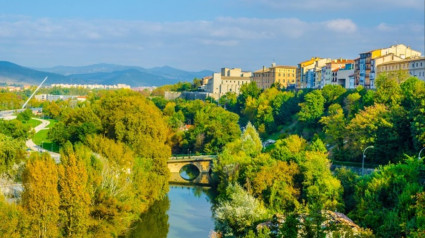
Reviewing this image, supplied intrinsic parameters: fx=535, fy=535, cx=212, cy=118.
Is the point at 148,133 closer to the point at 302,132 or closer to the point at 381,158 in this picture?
the point at 381,158

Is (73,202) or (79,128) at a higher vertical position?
(79,128)

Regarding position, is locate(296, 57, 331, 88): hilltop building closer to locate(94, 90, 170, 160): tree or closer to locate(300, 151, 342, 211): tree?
locate(94, 90, 170, 160): tree

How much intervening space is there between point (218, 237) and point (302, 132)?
31554 mm

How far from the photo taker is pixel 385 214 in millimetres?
24156

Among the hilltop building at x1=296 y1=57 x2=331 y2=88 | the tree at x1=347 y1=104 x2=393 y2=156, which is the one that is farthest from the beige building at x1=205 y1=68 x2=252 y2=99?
the tree at x1=347 y1=104 x2=393 y2=156

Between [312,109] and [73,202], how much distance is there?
3902cm

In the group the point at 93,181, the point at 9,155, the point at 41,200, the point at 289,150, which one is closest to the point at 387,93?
the point at 289,150

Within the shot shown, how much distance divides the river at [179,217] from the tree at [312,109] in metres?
17.7

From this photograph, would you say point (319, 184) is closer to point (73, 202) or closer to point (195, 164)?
point (73, 202)

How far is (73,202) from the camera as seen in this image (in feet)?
78.3

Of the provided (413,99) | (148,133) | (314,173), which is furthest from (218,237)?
(413,99)

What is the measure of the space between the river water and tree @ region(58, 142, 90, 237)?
6744 mm

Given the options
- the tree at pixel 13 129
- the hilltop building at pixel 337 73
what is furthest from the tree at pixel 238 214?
the hilltop building at pixel 337 73

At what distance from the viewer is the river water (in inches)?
1265
